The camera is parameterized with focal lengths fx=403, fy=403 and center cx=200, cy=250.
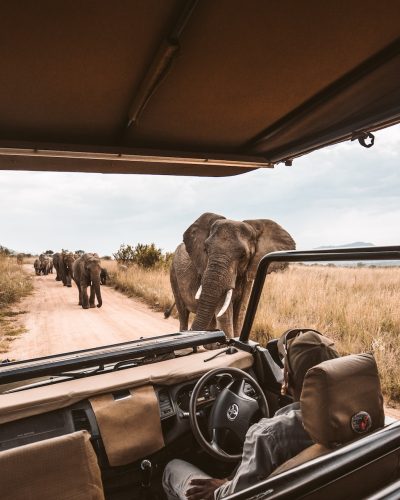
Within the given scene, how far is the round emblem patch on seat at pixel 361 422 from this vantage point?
1355 mm

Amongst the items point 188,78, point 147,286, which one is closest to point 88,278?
point 147,286

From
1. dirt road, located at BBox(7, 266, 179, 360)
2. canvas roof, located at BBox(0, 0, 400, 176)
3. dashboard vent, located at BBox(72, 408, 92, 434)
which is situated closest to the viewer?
canvas roof, located at BBox(0, 0, 400, 176)

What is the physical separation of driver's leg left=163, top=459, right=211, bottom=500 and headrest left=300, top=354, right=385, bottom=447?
973mm

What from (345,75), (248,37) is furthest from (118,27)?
(345,75)

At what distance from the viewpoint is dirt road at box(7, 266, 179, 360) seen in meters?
7.03

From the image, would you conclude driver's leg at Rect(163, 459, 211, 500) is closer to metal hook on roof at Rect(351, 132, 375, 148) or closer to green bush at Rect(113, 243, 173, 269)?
metal hook on roof at Rect(351, 132, 375, 148)

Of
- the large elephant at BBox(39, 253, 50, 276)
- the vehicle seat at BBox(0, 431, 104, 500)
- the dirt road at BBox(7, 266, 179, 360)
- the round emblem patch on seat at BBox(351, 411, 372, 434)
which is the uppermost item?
the large elephant at BBox(39, 253, 50, 276)

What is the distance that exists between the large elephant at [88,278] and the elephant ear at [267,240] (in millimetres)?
6834

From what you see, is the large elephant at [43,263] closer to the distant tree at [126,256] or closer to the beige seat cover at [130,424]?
the distant tree at [126,256]

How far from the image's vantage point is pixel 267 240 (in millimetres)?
6203

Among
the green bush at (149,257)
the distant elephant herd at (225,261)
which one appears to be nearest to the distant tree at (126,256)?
the green bush at (149,257)

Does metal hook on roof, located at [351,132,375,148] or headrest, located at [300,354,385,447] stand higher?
metal hook on roof, located at [351,132,375,148]

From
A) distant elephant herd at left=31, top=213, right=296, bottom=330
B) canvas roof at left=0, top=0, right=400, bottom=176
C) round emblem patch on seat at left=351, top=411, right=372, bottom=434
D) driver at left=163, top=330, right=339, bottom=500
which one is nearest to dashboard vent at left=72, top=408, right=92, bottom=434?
driver at left=163, top=330, right=339, bottom=500

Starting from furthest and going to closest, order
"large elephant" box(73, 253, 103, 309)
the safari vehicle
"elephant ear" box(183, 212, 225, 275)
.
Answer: "large elephant" box(73, 253, 103, 309) → "elephant ear" box(183, 212, 225, 275) → the safari vehicle
